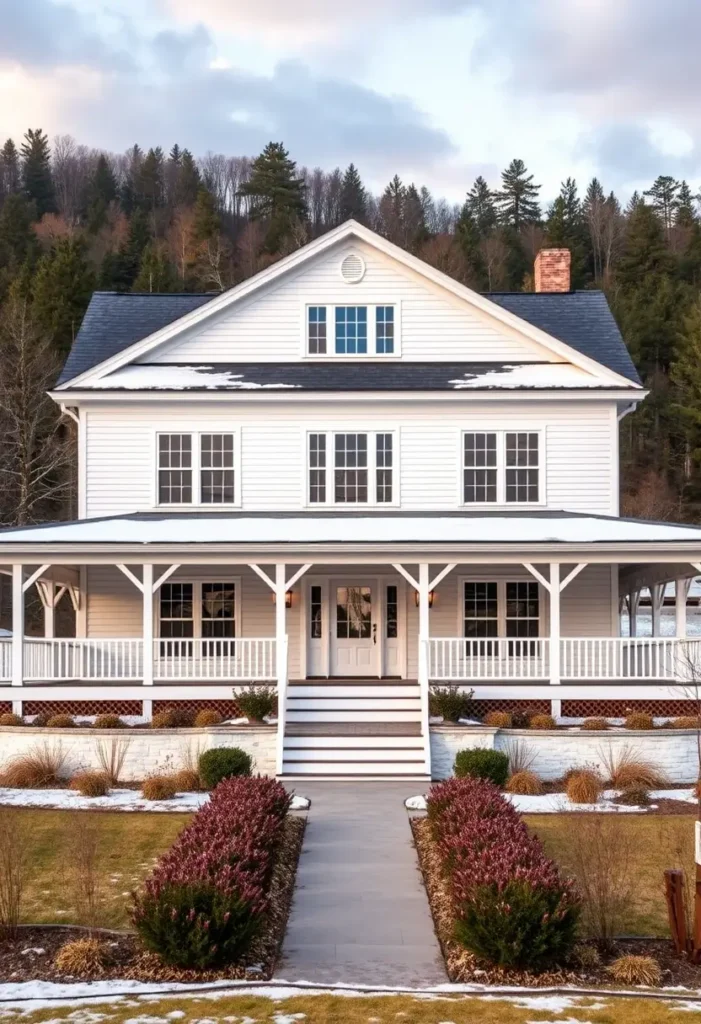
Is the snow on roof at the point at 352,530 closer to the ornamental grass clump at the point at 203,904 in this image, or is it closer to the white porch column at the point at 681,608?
the white porch column at the point at 681,608

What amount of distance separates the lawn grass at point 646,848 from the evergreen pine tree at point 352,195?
246 feet

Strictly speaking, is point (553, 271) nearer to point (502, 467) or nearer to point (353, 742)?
point (502, 467)

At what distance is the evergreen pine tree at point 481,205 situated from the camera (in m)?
79.6

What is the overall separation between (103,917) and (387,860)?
11.7 ft

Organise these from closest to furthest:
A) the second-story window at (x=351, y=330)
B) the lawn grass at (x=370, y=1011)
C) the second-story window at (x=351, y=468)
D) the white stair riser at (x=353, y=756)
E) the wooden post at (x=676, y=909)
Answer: the lawn grass at (x=370, y=1011)
the wooden post at (x=676, y=909)
the white stair riser at (x=353, y=756)
the second-story window at (x=351, y=468)
the second-story window at (x=351, y=330)

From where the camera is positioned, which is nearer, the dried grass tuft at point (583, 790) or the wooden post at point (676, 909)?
the wooden post at point (676, 909)

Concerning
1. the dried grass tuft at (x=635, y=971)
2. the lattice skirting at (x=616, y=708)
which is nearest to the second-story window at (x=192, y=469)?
the lattice skirting at (x=616, y=708)

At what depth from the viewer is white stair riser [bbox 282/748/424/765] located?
59.4ft

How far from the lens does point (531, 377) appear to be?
24156mm

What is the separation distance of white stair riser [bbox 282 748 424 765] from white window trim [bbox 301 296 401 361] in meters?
9.69

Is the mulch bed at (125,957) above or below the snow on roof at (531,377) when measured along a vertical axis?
below

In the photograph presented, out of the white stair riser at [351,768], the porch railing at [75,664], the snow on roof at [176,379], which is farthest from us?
the snow on roof at [176,379]

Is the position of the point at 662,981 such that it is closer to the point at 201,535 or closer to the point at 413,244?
the point at 201,535

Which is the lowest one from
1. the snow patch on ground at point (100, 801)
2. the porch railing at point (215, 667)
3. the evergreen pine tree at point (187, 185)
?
the snow patch on ground at point (100, 801)
